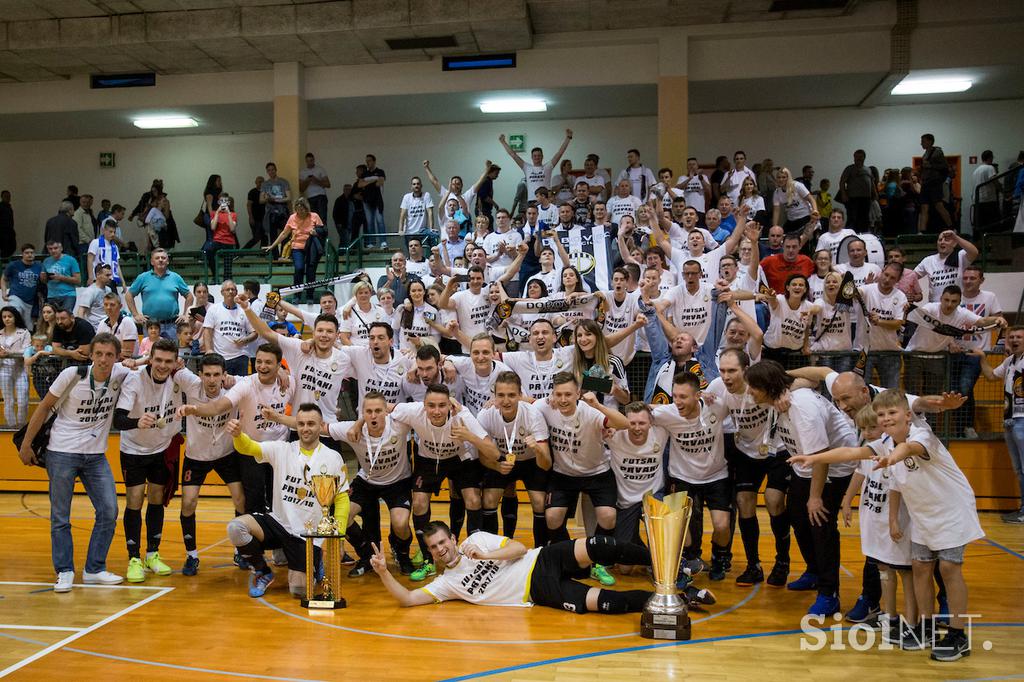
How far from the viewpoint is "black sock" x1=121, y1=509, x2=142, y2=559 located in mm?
7609

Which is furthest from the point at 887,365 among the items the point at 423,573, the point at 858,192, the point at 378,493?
the point at 858,192

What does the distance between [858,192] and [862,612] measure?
11.3 metres

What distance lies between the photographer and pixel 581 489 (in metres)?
7.49

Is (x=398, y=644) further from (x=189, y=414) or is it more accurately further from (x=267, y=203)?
(x=267, y=203)

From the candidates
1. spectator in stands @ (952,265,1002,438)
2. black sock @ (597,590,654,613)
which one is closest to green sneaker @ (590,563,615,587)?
black sock @ (597,590,654,613)

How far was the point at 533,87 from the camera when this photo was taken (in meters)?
18.1

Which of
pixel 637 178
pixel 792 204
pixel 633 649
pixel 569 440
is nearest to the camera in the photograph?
Answer: pixel 633 649

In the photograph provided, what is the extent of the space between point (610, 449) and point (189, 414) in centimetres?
373

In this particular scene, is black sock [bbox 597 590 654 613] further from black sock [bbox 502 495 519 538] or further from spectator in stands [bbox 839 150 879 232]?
spectator in stands [bbox 839 150 879 232]

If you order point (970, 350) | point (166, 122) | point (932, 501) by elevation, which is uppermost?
point (166, 122)

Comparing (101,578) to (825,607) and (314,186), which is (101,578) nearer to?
(825,607)

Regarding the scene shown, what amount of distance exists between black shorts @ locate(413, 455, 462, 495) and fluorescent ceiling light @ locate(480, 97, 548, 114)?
13.2m

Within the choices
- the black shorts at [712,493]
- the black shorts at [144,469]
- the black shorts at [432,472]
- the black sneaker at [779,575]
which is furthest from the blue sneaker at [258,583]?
the black sneaker at [779,575]

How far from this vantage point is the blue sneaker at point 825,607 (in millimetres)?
6305
